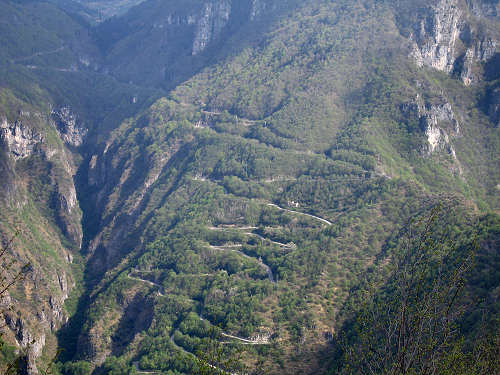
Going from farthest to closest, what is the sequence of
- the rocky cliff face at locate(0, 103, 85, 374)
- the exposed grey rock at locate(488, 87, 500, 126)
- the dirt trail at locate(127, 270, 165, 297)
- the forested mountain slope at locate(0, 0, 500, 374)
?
the exposed grey rock at locate(488, 87, 500, 126), the dirt trail at locate(127, 270, 165, 297), the rocky cliff face at locate(0, 103, 85, 374), the forested mountain slope at locate(0, 0, 500, 374)

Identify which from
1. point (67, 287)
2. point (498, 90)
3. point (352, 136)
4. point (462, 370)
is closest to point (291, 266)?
point (352, 136)

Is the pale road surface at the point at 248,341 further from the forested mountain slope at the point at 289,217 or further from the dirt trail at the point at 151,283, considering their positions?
the dirt trail at the point at 151,283

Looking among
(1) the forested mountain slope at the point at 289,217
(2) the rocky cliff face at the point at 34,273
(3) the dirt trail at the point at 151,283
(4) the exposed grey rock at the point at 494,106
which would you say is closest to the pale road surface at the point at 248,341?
(1) the forested mountain slope at the point at 289,217

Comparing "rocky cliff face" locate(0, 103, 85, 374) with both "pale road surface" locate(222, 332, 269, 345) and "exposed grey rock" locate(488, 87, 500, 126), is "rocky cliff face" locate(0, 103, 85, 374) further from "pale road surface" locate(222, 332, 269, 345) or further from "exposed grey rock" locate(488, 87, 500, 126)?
"exposed grey rock" locate(488, 87, 500, 126)

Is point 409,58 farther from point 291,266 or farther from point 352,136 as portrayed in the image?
point 291,266

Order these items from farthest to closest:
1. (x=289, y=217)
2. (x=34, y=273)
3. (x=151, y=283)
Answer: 1. (x=34, y=273)
2. (x=289, y=217)
3. (x=151, y=283)

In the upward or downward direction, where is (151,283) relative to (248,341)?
downward

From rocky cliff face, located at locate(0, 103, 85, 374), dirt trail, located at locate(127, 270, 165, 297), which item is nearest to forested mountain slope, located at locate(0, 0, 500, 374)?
dirt trail, located at locate(127, 270, 165, 297)

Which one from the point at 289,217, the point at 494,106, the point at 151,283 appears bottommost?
the point at 151,283

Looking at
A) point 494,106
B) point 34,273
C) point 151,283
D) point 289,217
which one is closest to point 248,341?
point 151,283

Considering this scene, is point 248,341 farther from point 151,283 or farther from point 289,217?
point 289,217

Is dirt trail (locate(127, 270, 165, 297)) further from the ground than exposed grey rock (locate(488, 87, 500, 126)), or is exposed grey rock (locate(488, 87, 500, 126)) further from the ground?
exposed grey rock (locate(488, 87, 500, 126))
